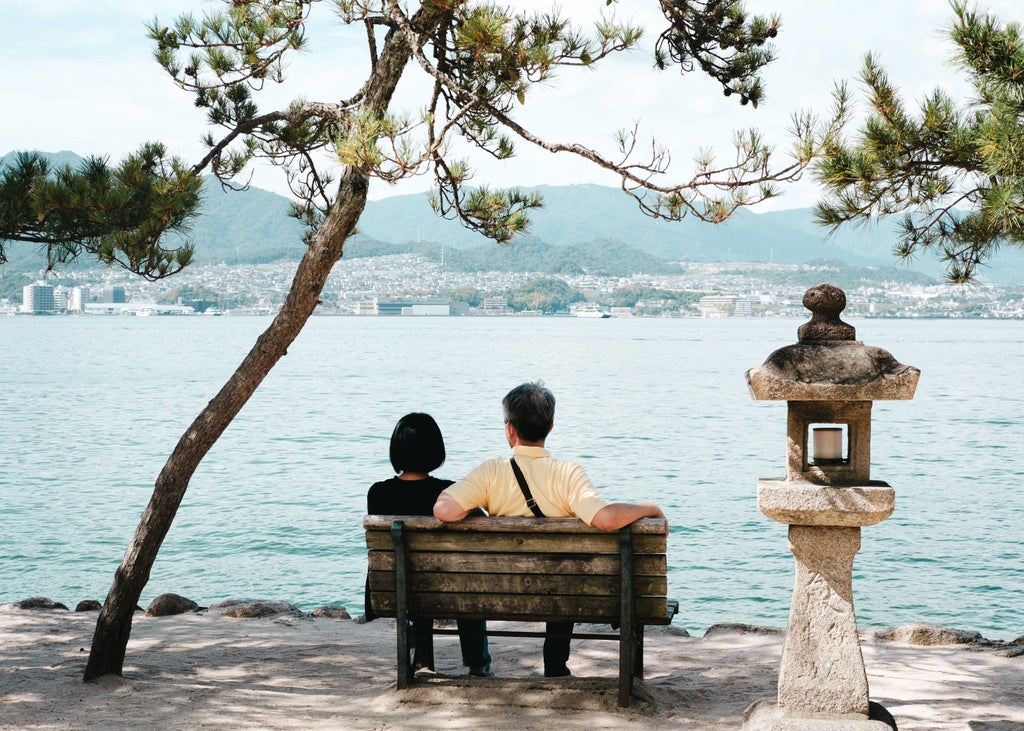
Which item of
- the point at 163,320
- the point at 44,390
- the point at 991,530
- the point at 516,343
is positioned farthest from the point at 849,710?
the point at 163,320

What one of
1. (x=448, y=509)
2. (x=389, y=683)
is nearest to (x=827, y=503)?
(x=448, y=509)

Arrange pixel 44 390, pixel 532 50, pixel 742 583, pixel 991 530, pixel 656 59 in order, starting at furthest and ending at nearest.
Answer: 1. pixel 44 390
2. pixel 991 530
3. pixel 742 583
4. pixel 656 59
5. pixel 532 50

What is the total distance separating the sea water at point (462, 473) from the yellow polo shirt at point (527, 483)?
21.3 feet

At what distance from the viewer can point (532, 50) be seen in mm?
4426

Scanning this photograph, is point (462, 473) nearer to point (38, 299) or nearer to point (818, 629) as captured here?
point (818, 629)

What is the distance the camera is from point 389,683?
192 inches

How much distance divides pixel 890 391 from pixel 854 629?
78 cm

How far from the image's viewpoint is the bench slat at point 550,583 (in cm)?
385

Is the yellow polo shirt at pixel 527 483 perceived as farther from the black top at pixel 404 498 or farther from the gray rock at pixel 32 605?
the gray rock at pixel 32 605

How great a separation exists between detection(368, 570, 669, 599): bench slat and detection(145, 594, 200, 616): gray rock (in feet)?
12.5

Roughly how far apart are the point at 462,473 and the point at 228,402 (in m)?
16.2

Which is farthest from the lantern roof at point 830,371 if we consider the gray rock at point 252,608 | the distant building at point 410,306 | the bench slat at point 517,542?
the distant building at point 410,306

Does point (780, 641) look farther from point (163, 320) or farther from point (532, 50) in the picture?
point (163, 320)

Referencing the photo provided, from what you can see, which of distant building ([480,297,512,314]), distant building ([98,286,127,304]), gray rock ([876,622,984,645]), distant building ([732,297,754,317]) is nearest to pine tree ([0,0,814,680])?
gray rock ([876,622,984,645])
